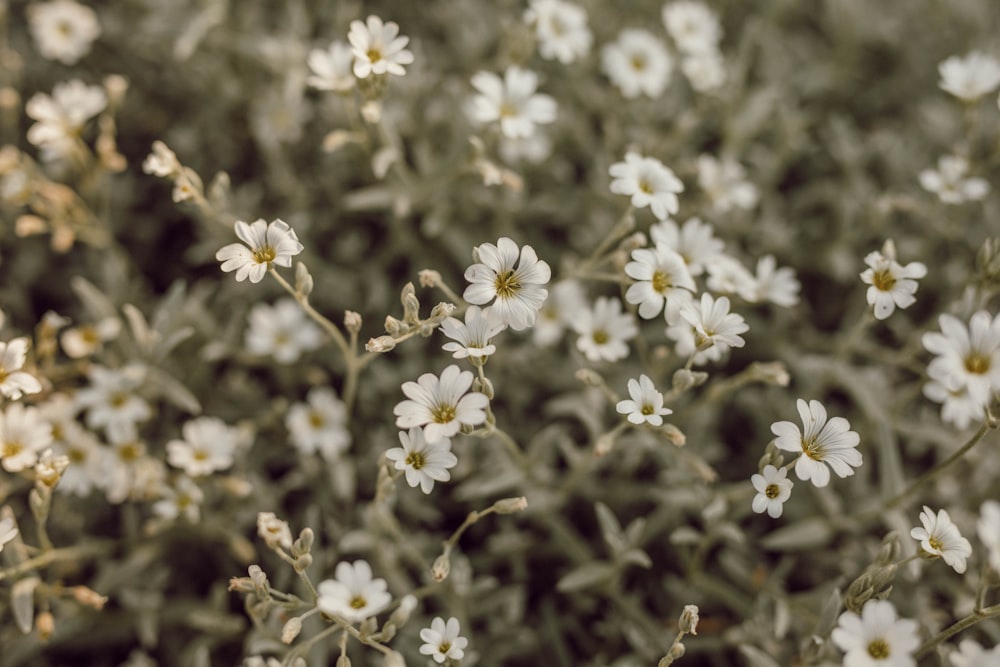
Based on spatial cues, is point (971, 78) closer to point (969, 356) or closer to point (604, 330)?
point (969, 356)

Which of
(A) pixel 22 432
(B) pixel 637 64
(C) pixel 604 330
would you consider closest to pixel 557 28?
(B) pixel 637 64

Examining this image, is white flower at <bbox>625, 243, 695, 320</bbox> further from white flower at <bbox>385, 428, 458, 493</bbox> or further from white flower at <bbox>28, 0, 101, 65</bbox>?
white flower at <bbox>28, 0, 101, 65</bbox>

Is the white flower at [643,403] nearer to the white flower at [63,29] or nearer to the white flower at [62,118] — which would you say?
the white flower at [62,118]

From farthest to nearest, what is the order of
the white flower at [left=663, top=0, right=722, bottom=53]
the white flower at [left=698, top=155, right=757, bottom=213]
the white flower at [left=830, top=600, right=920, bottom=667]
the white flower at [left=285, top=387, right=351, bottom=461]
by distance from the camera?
the white flower at [left=663, top=0, right=722, bottom=53] < the white flower at [left=698, top=155, right=757, bottom=213] < the white flower at [left=285, top=387, right=351, bottom=461] < the white flower at [left=830, top=600, right=920, bottom=667]

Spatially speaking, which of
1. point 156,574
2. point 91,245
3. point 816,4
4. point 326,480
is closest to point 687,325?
point 326,480

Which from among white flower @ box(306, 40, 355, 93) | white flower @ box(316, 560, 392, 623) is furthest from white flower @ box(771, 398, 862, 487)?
white flower @ box(306, 40, 355, 93)
